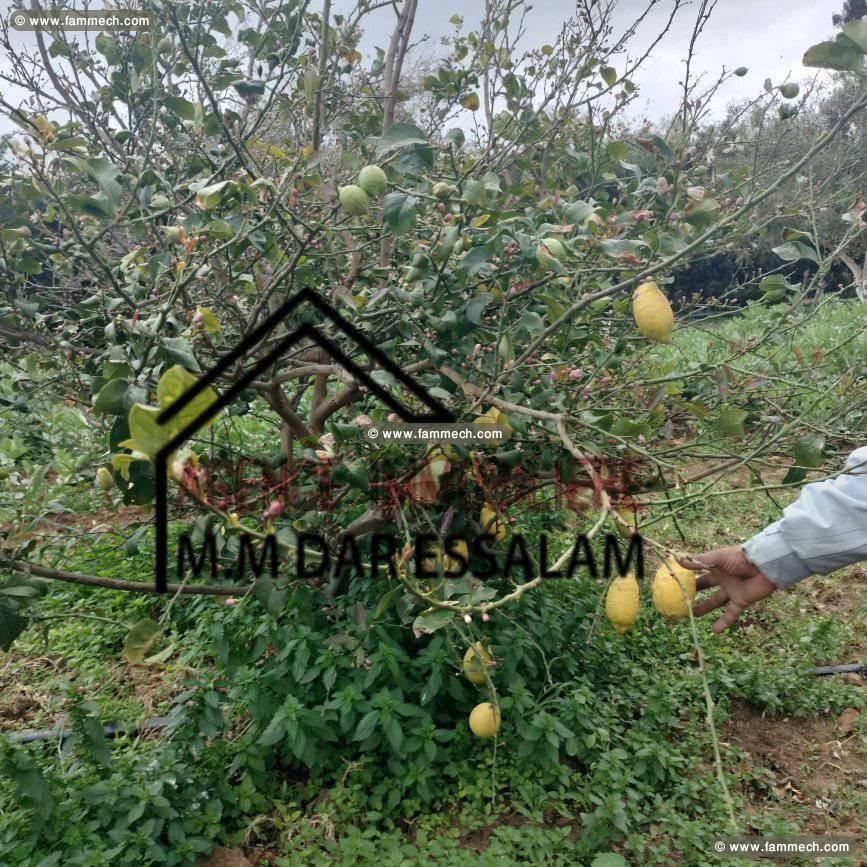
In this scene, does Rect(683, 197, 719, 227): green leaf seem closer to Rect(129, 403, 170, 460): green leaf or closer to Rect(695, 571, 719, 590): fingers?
Rect(695, 571, 719, 590): fingers

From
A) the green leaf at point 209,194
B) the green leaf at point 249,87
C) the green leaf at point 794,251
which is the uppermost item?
the green leaf at point 249,87

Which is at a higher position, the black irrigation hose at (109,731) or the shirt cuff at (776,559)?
the shirt cuff at (776,559)

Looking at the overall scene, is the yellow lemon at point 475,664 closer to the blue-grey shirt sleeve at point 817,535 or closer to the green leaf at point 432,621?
the green leaf at point 432,621

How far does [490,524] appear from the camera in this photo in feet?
5.08

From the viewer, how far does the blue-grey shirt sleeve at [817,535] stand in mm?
1359

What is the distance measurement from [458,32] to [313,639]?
6.62 ft

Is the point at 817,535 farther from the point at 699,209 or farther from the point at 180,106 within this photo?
the point at 180,106

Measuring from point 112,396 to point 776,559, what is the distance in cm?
124

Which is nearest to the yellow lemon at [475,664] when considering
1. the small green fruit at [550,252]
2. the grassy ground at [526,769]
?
the grassy ground at [526,769]

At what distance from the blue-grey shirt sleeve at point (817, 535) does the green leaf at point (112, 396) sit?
119 centimetres

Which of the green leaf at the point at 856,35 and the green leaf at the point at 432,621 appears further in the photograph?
the green leaf at the point at 432,621

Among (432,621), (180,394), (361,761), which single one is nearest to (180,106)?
(180,394)

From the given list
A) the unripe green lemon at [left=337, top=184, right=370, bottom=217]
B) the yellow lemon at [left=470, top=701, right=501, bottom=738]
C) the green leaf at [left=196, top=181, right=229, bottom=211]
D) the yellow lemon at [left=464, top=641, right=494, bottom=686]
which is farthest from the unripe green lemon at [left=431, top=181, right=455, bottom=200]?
the yellow lemon at [left=470, top=701, right=501, bottom=738]

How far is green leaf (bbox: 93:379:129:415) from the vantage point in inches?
38.9
